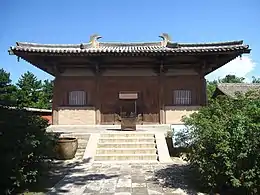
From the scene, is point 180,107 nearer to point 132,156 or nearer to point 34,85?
point 132,156

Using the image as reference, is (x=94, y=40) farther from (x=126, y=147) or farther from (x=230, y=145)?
(x=230, y=145)

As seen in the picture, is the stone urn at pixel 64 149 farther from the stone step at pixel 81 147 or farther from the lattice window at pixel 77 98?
the lattice window at pixel 77 98

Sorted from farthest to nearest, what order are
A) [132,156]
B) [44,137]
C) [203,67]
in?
[203,67] < [132,156] < [44,137]

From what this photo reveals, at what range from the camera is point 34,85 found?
123ft

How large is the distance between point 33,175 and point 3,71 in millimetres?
30154

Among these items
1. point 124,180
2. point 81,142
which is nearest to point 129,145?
point 81,142

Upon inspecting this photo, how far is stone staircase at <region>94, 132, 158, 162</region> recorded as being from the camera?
26.7 feet

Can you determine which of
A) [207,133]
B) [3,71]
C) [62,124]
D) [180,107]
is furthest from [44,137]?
[3,71]

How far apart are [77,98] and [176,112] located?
482 cm

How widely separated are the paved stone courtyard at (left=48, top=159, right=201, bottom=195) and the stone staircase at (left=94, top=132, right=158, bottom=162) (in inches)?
28.8

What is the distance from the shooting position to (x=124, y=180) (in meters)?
5.79

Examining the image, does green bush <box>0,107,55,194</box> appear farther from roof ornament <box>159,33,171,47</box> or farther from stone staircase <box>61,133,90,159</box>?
roof ornament <box>159,33,171,47</box>

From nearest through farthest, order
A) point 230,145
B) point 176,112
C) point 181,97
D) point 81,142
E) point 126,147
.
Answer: point 230,145 < point 126,147 < point 81,142 < point 176,112 < point 181,97

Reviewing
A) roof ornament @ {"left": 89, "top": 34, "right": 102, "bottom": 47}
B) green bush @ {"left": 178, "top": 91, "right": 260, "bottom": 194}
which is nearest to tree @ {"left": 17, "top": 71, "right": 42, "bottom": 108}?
roof ornament @ {"left": 89, "top": 34, "right": 102, "bottom": 47}
